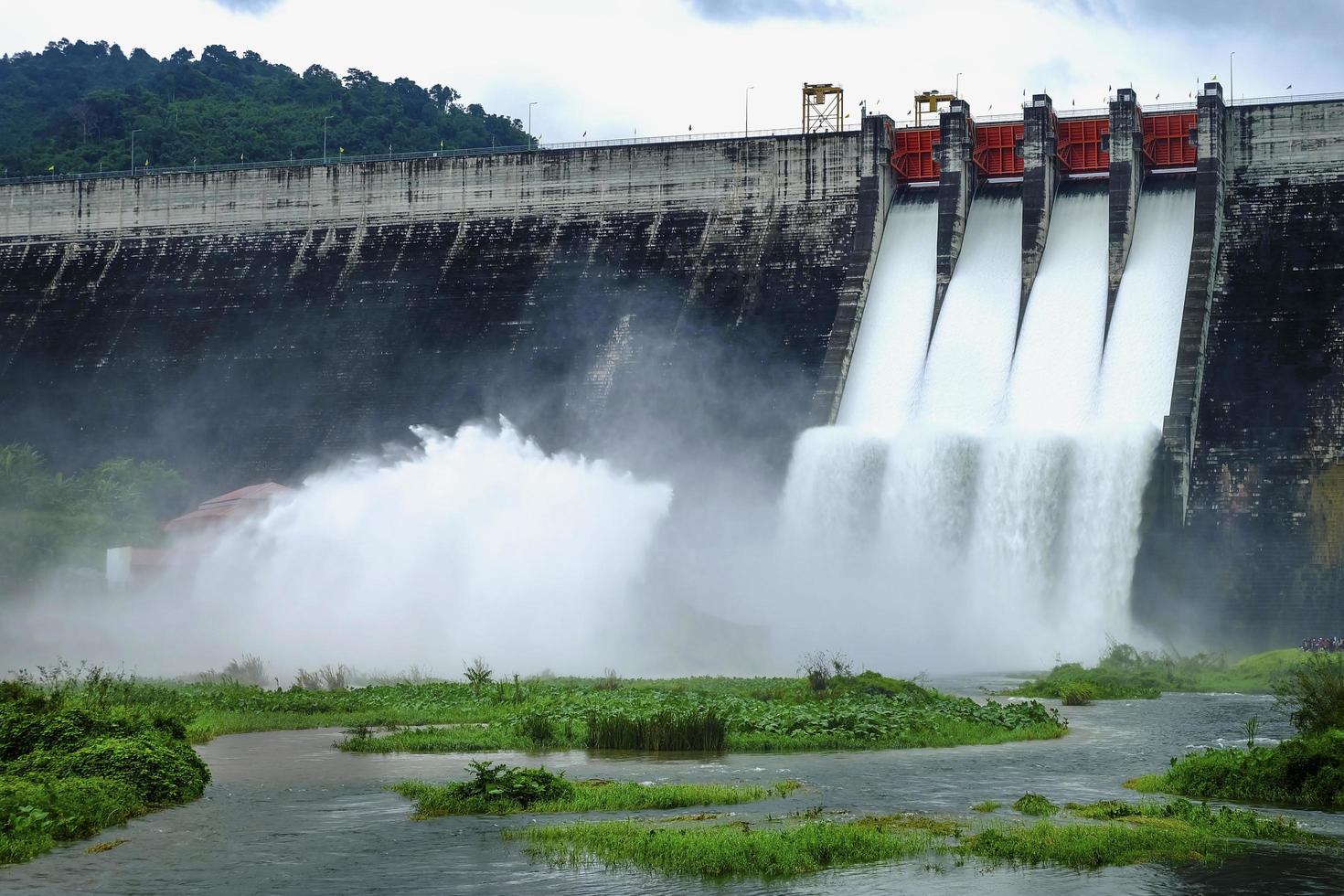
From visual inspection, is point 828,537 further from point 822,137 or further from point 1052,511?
point 822,137

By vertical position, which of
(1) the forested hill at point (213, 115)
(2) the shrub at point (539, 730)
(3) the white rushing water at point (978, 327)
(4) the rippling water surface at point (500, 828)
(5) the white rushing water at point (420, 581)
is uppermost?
(1) the forested hill at point (213, 115)

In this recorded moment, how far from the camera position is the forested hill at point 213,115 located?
95.1 m

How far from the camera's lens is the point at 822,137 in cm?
6178

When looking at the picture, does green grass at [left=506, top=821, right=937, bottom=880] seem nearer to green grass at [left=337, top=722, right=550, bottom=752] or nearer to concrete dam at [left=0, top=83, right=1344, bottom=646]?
green grass at [left=337, top=722, right=550, bottom=752]

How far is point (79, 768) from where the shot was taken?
19.0m

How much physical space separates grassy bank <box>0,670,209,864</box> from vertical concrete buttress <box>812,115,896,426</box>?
3481 cm

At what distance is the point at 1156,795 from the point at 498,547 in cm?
2382

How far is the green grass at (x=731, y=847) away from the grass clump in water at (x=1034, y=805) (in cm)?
171

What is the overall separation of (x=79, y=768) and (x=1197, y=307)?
129ft

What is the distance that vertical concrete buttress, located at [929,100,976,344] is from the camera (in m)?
57.0

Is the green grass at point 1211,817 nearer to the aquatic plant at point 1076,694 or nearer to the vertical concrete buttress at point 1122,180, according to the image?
the aquatic plant at point 1076,694

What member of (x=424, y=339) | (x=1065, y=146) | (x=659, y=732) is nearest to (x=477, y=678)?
(x=659, y=732)

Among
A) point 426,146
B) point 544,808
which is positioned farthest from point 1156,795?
point 426,146

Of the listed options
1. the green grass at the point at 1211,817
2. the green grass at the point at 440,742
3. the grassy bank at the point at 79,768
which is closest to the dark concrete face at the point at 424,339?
the green grass at the point at 440,742
